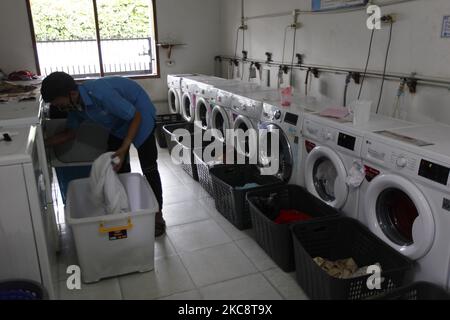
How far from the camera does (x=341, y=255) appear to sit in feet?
7.68

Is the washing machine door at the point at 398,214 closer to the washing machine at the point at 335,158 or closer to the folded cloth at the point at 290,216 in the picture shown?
the washing machine at the point at 335,158

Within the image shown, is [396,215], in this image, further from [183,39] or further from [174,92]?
[183,39]

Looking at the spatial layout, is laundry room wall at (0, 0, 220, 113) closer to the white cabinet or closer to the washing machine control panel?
the white cabinet

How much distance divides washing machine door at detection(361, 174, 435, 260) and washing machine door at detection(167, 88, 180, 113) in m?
3.64

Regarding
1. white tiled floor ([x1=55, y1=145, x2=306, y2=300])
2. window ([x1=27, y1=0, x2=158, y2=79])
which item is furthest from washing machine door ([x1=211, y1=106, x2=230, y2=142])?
window ([x1=27, y1=0, x2=158, y2=79])

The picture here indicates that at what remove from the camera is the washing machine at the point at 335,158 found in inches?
88.3

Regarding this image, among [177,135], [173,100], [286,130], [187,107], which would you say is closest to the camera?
[286,130]

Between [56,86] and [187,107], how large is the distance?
2.95 metres

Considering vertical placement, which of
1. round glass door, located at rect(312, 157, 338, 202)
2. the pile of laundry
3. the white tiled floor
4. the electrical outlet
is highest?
the electrical outlet

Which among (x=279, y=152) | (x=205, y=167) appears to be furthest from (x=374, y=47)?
(x=205, y=167)

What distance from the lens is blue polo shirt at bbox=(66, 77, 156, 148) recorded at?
2.28 metres

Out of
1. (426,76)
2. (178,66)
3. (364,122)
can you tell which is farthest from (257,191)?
(178,66)

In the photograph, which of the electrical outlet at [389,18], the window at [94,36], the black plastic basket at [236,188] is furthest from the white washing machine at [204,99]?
the electrical outlet at [389,18]

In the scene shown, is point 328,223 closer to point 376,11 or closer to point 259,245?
point 259,245
